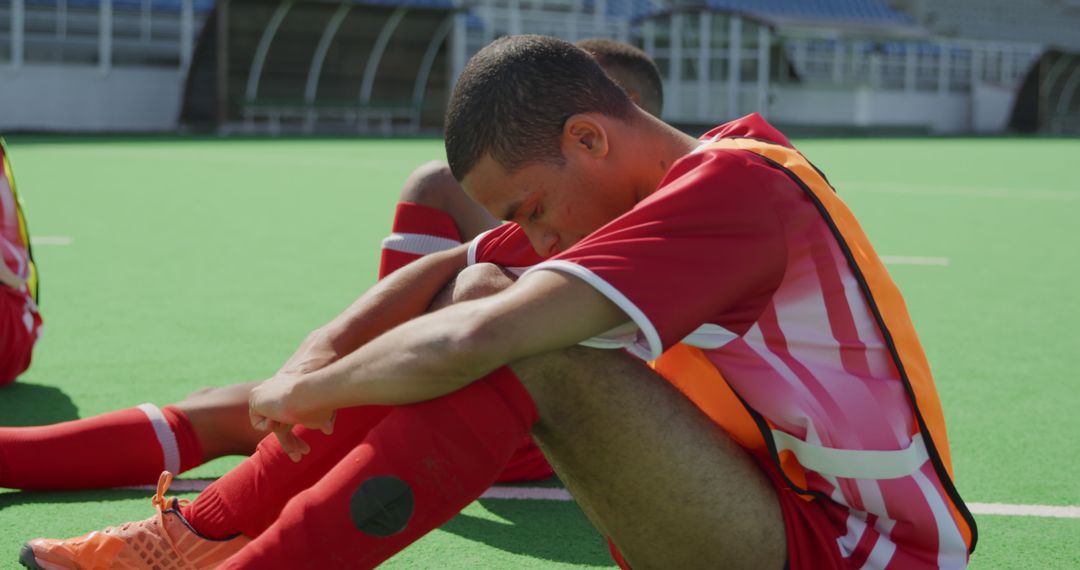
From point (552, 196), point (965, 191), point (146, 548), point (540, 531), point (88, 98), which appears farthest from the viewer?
point (88, 98)

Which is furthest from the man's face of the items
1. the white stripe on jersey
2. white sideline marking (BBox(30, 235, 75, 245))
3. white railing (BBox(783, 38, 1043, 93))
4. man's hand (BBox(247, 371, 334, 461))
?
white railing (BBox(783, 38, 1043, 93))

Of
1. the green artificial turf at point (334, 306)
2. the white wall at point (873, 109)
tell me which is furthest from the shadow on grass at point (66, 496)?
the white wall at point (873, 109)

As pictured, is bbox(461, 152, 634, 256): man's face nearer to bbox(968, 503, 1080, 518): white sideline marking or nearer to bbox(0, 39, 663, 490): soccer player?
bbox(0, 39, 663, 490): soccer player

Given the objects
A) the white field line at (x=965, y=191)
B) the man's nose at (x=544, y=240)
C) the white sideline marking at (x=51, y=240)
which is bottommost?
the white field line at (x=965, y=191)

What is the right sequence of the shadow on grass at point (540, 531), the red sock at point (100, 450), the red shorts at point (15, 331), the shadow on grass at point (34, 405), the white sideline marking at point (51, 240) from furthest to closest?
the white sideline marking at point (51, 240) < the red shorts at point (15, 331) < the shadow on grass at point (34, 405) < the red sock at point (100, 450) < the shadow on grass at point (540, 531)

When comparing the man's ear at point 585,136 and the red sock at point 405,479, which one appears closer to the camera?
the red sock at point 405,479

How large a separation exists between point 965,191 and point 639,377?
12687 millimetres

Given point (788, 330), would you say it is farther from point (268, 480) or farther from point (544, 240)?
point (268, 480)

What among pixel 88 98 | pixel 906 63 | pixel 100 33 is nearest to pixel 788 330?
pixel 88 98

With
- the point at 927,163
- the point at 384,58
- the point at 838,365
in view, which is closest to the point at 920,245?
the point at 838,365

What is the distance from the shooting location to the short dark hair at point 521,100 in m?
2.08

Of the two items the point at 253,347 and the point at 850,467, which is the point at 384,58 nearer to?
the point at 253,347

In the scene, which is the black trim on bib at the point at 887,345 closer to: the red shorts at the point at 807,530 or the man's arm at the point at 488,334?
the red shorts at the point at 807,530

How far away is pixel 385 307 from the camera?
8.74 feet
